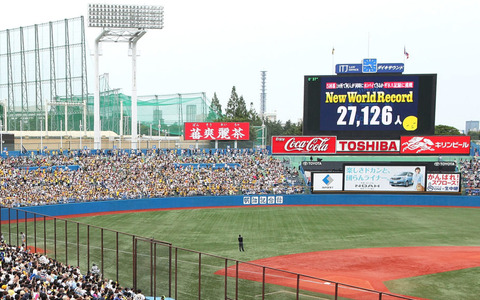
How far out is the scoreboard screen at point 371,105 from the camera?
3988 centimetres

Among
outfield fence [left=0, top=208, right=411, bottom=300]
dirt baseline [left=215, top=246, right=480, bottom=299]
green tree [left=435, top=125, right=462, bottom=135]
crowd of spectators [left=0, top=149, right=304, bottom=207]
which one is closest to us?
outfield fence [left=0, top=208, right=411, bottom=300]

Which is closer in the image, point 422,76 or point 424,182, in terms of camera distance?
point 422,76

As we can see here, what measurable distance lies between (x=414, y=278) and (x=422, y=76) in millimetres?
25435

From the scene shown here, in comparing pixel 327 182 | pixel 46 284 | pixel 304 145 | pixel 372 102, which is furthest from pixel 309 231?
pixel 46 284

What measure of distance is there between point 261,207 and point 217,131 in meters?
16.6

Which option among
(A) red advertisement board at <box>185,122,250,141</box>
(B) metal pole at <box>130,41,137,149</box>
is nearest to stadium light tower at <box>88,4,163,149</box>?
(B) metal pole at <box>130,41,137,149</box>

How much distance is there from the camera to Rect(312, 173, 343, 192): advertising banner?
43969mm

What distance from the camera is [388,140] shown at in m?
41.2

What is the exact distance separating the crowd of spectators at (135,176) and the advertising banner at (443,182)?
13994mm

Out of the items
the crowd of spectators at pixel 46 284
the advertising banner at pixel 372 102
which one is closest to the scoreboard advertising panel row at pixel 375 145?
the advertising banner at pixel 372 102

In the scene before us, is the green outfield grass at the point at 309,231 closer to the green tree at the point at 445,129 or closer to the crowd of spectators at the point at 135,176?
the crowd of spectators at the point at 135,176


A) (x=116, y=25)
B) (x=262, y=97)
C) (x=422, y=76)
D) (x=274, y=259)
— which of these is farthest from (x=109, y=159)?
(x=262, y=97)

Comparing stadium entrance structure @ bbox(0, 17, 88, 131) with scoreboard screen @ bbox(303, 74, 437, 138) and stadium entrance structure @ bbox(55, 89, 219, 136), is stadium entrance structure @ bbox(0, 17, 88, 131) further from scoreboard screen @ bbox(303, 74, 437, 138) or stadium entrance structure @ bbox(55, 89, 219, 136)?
scoreboard screen @ bbox(303, 74, 437, 138)

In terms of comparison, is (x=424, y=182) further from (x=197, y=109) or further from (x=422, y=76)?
(x=197, y=109)
